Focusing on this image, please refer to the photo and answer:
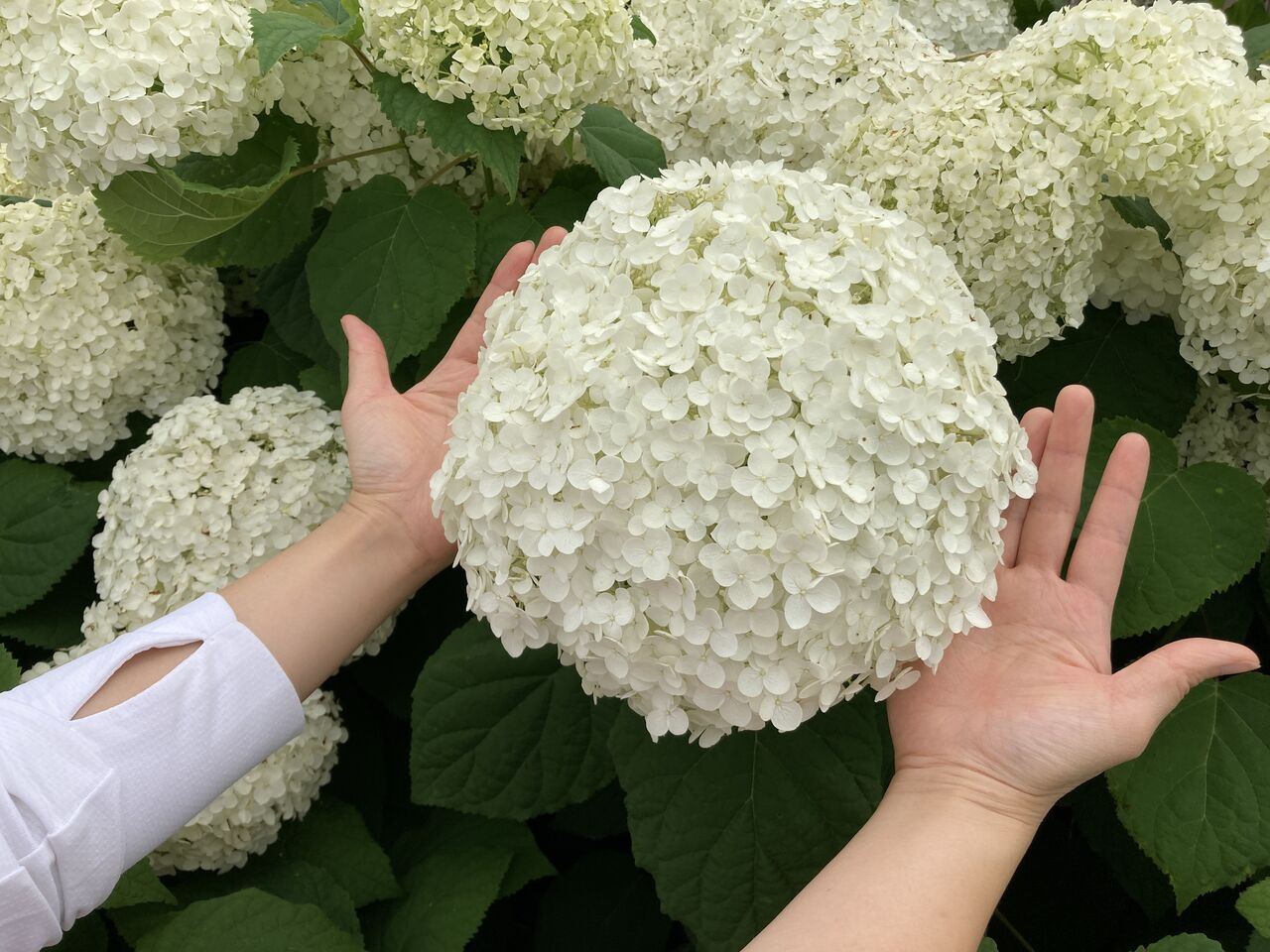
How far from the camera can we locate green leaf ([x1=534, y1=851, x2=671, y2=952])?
170cm

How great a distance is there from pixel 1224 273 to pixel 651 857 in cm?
101

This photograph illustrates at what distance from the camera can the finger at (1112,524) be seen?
1.11 meters

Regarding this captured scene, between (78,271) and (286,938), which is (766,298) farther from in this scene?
(78,271)

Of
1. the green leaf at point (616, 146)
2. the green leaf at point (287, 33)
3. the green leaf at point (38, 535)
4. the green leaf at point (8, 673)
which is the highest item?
the green leaf at point (287, 33)

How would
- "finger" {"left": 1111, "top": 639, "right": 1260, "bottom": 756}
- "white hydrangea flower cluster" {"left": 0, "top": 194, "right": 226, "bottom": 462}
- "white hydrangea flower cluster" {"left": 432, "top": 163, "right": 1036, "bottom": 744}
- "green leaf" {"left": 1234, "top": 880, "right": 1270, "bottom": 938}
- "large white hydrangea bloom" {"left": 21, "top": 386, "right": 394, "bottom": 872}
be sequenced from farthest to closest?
"white hydrangea flower cluster" {"left": 0, "top": 194, "right": 226, "bottom": 462} → "large white hydrangea bloom" {"left": 21, "top": 386, "right": 394, "bottom": 872} → "green leaf" {"left": 1234, "top": 880, "right": 1270, "bottom": 938} → "finger" {"left": 1111, "top": 639, "right": 1260, "bottom": 756} → "white hydrangea flower cluster" {"left": 432, "top": 163, "right": 1036, "bottom": 744}

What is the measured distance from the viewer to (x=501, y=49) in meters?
1.26

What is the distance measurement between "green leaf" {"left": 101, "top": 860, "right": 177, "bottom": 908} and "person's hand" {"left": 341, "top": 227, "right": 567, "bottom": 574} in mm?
607

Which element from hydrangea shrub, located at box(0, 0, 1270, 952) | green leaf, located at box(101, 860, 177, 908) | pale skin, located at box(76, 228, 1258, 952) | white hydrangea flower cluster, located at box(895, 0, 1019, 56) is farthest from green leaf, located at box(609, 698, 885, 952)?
white hydrangea flower cluster, located at box(895, 0, 1019, 56)

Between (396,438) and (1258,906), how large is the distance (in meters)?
1.17

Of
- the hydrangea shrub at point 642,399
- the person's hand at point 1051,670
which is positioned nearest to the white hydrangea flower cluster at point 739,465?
the hydrangea shrub at point 642,399

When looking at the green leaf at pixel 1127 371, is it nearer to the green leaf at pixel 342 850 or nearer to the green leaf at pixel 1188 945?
the green leaf at pixel 1188 945

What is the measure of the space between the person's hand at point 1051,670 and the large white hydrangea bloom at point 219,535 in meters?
0.86

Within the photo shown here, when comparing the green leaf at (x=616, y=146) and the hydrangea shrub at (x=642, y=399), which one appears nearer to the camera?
the hydrangea shrub at (x=642, y=399)

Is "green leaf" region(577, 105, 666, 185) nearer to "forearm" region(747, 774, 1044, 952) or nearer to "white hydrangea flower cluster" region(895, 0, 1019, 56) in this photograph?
"white hydrangea flower cluster" region(895, 0, 1019, 56)
